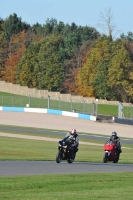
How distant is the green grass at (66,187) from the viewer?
15.3 meters

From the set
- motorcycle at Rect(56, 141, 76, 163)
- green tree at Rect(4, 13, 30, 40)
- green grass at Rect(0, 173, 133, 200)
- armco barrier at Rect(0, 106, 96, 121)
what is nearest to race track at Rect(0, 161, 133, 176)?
motorcycle at Rect(56, 141, 76, 163)

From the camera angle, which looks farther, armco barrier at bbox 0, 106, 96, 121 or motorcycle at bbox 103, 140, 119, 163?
armco barrier at bbox 0, 106, 96, 121

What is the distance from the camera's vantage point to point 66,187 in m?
17.2

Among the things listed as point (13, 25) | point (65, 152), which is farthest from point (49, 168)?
point (13, 25)

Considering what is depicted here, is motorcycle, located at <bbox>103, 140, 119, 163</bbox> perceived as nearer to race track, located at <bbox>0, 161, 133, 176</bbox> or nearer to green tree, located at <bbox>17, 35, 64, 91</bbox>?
race track, located at <bbox>0, 161, 133, 176</bbox>

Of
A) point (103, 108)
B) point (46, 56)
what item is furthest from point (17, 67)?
point (103, 108)

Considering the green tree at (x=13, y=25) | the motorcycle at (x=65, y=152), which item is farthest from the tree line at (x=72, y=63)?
the motorcycle at (x=65, y=152)

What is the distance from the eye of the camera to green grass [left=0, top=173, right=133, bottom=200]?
1529 cm

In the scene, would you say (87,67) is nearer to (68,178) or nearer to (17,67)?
(17,67)

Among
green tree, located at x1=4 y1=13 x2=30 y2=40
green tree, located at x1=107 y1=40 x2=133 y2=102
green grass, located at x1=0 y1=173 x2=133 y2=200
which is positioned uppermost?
green tree, located at x1=4 y1=13 x2=30 y2=40

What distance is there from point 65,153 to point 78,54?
102828 mm

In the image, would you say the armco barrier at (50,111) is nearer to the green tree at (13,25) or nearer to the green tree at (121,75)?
the green tree at (121,75)

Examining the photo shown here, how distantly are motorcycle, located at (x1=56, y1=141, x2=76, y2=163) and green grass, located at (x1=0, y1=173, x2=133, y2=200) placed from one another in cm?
589

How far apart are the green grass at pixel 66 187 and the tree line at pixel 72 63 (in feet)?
279
